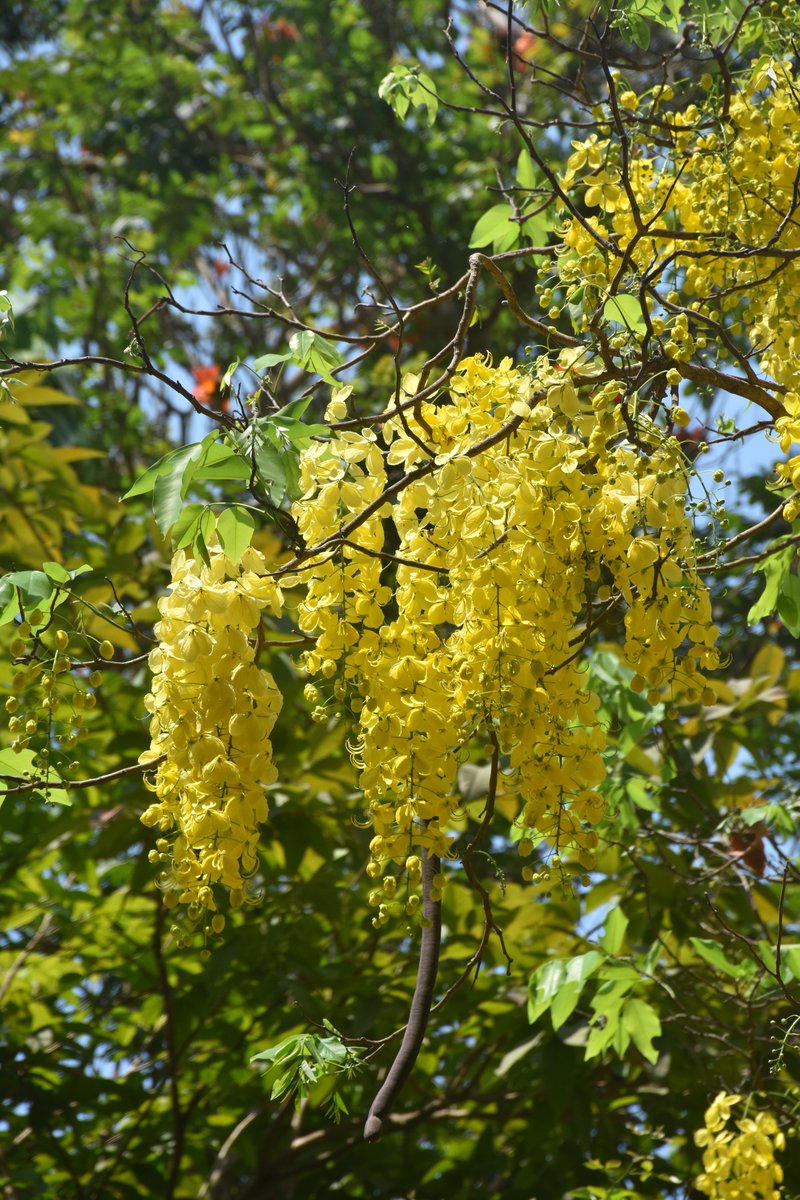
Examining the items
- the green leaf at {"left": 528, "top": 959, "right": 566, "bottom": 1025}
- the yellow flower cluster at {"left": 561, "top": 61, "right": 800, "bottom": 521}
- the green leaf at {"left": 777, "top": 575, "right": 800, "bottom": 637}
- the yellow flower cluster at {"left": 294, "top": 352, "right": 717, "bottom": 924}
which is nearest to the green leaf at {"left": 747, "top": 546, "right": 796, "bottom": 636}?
the green leaf at {"left": 777, "top": 575, "right": 800, "bottom": 637}

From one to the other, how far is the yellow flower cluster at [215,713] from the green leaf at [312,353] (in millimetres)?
395

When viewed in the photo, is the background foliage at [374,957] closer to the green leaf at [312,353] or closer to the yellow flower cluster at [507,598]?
the green leaf at [312,353]

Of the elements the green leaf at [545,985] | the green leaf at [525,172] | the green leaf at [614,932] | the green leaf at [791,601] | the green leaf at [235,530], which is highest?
the green leaf at [525,172]

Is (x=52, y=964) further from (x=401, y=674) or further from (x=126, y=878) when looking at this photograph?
(x=401, y=674)

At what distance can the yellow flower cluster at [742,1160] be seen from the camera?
2244mm

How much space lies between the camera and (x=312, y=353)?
1.84 meters

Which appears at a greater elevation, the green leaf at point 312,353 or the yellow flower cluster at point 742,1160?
the green leaf at point 312,353

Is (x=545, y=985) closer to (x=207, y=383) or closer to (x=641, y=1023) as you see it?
(x=641, y=1023)

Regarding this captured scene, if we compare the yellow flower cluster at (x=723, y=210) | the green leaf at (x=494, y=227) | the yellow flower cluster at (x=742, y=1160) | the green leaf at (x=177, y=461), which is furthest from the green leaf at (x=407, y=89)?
the yellow flower cluster at (x=742, y=1160)

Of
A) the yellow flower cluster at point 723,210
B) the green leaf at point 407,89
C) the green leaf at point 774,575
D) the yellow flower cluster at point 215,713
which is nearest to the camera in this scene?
the yellow flower cluster at point 215,713

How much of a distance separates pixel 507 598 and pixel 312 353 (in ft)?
1.74

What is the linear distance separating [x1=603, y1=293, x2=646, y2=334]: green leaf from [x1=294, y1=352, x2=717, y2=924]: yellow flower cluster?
0.22 metres

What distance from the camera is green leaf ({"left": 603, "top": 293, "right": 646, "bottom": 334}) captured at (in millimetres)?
1855

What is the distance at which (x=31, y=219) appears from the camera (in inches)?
245
